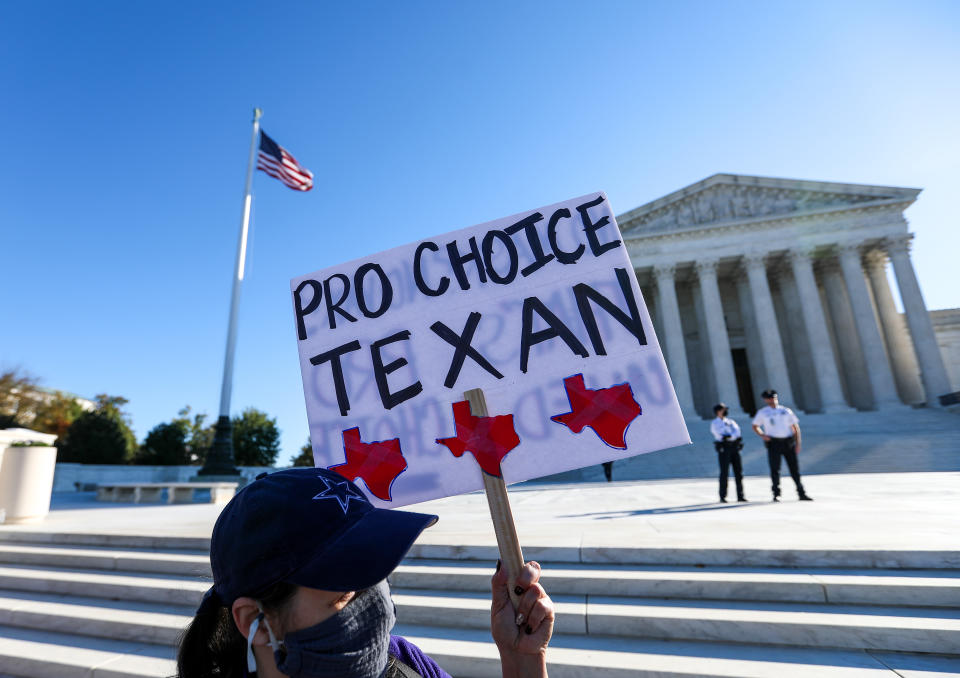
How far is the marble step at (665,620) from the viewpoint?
3205mm

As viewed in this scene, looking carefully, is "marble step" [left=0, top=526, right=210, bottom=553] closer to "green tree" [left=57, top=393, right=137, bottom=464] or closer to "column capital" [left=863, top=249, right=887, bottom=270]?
"green tree" [left=57, top=393, right=137, bottom=464]

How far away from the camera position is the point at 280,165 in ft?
63.8

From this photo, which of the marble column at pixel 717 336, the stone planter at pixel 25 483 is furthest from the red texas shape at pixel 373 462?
the marble column at pixel 717 336

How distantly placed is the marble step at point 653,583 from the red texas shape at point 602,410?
267cm

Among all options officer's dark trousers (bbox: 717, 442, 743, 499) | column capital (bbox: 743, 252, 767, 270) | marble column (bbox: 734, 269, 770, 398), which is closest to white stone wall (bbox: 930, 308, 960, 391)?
marble column (bbox: 734, 269, 770, 398)

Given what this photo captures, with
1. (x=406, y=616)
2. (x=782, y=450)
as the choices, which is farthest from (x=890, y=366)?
(x=406, y=616)

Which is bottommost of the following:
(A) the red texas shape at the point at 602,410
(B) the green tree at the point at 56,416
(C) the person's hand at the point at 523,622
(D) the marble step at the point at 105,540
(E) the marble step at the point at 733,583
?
(E) the marble step at the point at 733,583

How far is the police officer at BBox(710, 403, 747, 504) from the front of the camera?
31.6 ft

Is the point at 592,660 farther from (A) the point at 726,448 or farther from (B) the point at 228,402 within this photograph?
(B) the point at 228,402

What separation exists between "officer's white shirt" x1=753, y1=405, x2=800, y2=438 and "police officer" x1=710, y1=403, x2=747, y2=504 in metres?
0.58

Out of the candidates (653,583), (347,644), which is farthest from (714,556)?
(347,644)

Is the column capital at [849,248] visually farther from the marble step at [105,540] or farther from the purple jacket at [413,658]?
the purple jacket at [413,658]

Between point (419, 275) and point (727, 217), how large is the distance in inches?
1467

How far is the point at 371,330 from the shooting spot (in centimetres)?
240
